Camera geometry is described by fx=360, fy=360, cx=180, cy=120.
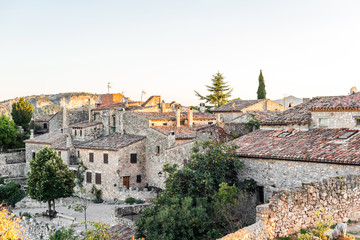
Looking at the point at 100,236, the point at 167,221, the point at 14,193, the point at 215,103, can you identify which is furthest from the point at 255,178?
the point at 215,103

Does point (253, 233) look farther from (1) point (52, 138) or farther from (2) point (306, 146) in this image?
(1) point (52, 138)

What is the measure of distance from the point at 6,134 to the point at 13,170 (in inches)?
366

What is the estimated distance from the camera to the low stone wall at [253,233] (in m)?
9.07

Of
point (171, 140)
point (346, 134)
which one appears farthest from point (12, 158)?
point (346, 134)

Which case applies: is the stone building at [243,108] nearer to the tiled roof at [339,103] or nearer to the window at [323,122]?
the tiled roof at [339,103]

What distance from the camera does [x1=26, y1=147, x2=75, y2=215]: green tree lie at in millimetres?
31078

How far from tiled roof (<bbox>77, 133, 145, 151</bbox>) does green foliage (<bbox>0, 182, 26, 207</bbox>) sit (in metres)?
8.10

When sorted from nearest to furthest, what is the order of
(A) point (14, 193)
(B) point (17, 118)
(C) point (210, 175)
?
(C) point (210, 175)
(A) point (14, 193)
(B) point (17, 118)

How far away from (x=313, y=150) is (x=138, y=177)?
69.8 feet

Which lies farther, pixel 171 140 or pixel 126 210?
pixel 171 140

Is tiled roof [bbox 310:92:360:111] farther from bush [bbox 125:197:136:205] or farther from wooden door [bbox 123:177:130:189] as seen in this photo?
wooden door [bbox 123:177:130:189]

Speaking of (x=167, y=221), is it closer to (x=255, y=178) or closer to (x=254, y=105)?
(x=255, y=178)

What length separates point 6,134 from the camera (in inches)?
2106

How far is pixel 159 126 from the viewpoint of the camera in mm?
35219
